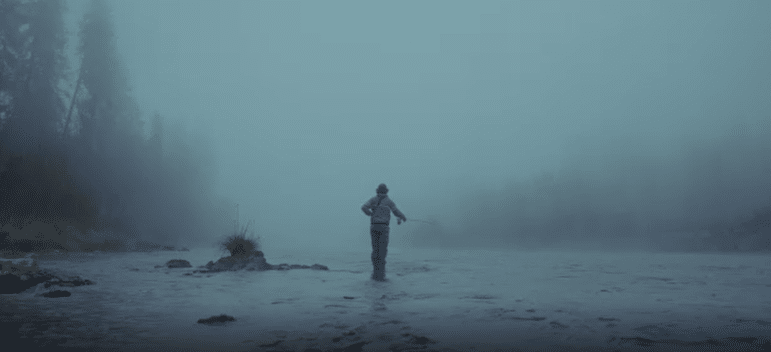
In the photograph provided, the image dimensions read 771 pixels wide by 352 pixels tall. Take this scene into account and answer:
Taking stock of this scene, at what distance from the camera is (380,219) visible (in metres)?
12.0

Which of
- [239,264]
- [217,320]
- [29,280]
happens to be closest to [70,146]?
[239,264]

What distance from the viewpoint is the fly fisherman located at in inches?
456

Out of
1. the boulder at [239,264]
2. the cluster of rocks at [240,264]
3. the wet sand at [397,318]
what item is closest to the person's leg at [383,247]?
the wet sand at [397,318]

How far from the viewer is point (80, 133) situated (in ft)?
127

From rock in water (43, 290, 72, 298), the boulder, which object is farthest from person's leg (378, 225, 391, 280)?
rock in water (43, 290, 72, 298)

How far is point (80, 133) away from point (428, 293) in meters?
41.4

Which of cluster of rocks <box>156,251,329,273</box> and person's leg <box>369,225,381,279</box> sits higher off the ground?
person's leg <box>369,225,381,279</box>

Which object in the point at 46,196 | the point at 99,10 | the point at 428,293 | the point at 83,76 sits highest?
the point at 99,10

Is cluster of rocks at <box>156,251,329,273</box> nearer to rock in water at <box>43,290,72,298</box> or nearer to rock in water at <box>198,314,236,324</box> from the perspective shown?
rock in water at <box>43,290,72,298</box>

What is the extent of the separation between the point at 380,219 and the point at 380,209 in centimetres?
28

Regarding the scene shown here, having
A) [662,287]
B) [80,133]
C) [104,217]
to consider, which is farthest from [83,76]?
[662,287]

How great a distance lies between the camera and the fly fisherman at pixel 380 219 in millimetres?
11594

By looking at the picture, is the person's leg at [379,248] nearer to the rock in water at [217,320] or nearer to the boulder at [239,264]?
the boulder at [239,264]

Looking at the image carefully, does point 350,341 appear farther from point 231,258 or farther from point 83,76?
point 83,76
